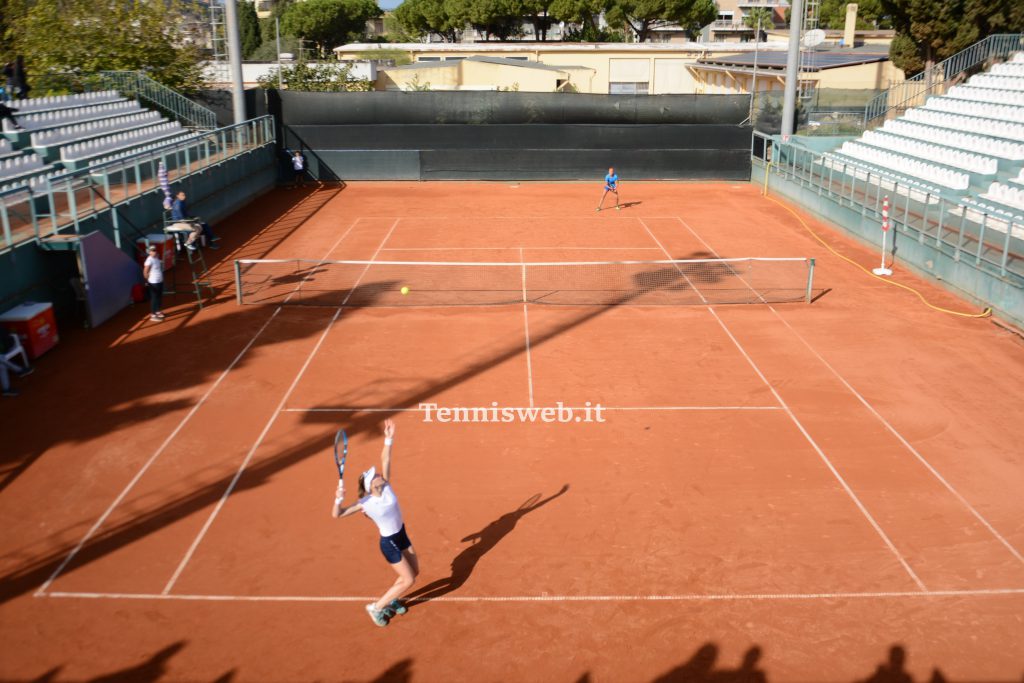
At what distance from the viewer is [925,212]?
21.7m

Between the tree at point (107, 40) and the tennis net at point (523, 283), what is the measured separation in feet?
63.8

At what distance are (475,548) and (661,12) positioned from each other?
90287 mm

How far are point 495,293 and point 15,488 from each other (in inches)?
434

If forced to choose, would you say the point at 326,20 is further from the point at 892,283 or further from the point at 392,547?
the point at 392,547

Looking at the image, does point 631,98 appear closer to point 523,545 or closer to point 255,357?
point 255,357

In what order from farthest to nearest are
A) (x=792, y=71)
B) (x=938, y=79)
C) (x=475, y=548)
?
(x=938, y=79) → (x=792, y=71) → (x=475, y=548)

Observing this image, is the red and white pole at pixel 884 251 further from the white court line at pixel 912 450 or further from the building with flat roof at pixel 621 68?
the building with flat roof at pixel 621 68

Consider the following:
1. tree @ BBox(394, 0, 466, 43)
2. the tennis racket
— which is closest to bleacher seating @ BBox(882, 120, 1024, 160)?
the tennis racket

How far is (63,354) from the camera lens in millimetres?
16375

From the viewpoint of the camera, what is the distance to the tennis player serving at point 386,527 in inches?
337

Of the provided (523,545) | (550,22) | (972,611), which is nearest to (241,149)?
(523,545)

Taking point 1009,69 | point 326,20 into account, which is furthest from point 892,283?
point 326,20

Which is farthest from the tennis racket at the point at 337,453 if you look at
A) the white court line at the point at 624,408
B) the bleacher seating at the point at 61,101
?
the bleacher seating at the point at 61,101

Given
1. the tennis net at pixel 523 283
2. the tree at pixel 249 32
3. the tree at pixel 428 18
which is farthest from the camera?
the tree at pixel 249 32
